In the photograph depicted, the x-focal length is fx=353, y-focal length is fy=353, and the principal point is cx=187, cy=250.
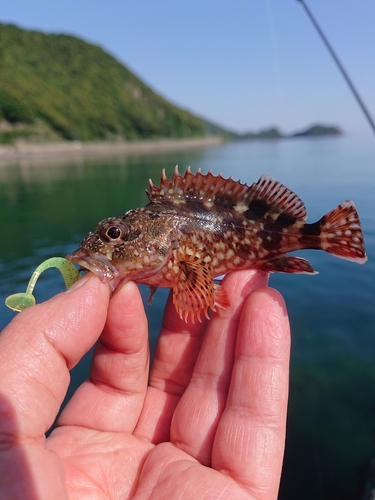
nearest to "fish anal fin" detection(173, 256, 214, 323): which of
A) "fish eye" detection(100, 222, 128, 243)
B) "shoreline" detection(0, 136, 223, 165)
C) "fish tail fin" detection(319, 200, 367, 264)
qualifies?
"fish eye" detection(100, 222, 128, 243)

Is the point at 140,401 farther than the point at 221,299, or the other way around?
the point at 140,401

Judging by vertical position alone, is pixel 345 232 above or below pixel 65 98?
below

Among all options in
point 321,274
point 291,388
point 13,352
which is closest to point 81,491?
point 13,352

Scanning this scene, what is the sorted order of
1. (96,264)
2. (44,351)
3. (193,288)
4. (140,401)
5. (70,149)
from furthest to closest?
(70,149), (140,401), (193,288), (96,264), (44,351)

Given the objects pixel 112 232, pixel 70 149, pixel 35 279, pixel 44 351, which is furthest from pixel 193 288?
pixel 70 149

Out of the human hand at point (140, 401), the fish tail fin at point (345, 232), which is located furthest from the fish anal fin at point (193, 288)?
the fish tail fin at point (345, 232)

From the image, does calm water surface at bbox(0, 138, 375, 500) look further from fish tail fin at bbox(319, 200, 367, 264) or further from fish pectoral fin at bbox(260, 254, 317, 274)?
fish tail fin at bbox(319, 200, 367, 264)

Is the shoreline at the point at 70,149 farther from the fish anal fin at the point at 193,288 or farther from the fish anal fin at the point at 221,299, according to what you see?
the fish anal fin at the point at 221,299

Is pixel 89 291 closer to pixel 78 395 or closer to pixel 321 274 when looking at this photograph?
pixel 78 395

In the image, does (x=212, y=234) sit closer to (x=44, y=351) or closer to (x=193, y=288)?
(x=193, y=288)
